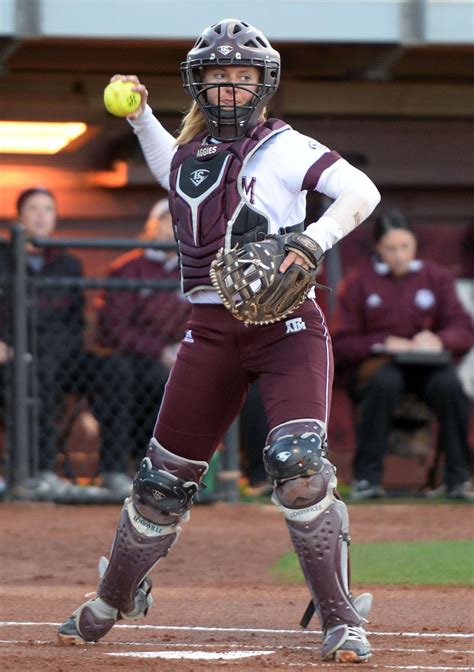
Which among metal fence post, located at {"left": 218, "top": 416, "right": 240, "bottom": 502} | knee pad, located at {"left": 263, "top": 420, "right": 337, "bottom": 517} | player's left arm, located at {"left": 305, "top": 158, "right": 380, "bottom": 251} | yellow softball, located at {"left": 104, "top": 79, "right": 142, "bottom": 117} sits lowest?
metal fence post, located at {"left": 218, "top": 416, "right": 240, "bottom": 502}

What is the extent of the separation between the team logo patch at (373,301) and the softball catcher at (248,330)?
480cm

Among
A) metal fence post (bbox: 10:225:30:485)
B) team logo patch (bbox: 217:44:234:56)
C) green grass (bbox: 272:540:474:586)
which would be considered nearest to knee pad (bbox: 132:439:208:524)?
team logo patch (bbox: 217:44:234:56)

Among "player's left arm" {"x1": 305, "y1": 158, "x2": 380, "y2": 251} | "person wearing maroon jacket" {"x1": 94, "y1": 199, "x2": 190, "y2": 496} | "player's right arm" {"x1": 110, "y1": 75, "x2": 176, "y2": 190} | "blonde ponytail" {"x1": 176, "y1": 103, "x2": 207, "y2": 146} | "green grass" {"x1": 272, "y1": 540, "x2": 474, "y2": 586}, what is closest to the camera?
"player's left arm" {"x1": 305, "y1": 158, "x2": 380, "y2": 251}

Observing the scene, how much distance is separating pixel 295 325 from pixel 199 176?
1.86 ft

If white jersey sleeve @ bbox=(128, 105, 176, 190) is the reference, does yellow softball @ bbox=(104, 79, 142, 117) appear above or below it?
above

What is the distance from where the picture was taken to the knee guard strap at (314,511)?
14.4ft

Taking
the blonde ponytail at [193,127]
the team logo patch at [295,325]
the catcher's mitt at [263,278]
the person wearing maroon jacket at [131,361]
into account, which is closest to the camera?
the catcher's mitt at [263,278]

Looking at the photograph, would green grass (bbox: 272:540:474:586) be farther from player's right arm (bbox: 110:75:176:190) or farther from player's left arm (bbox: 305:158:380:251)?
player's left arm (bbox: 305:158:380:251)

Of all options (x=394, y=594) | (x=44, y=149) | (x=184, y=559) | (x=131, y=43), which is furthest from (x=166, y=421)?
(x=44, y=149)

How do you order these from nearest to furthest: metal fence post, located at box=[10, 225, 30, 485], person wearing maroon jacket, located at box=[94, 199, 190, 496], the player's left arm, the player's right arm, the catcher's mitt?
the catcher's mitt < the player's left arm < the player's right arm < metal fence post, located at box=[10, 225, 30, 485] < person wearing maroon jacket, located at box=[94, 199, 190, 496]

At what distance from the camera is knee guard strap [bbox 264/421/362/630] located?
4387mm

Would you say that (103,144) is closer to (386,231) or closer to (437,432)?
(386,231)

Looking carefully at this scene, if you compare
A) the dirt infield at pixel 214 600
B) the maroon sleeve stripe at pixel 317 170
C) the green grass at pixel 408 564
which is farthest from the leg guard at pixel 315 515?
the green grass at pixel 408 564

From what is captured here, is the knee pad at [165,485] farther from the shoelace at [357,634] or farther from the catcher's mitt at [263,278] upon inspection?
the shoelace at [357,634]
